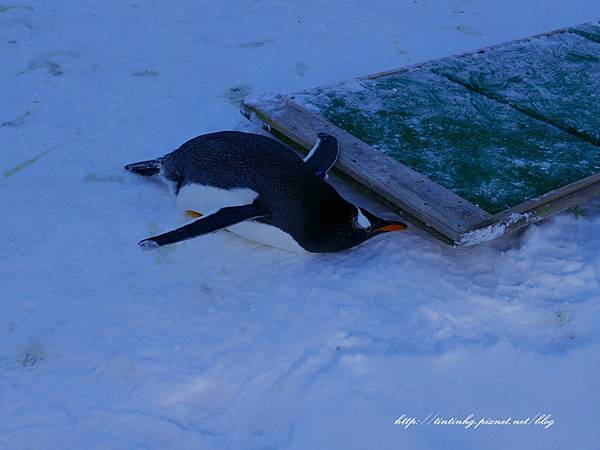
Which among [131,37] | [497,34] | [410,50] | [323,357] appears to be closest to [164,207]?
[323,357]

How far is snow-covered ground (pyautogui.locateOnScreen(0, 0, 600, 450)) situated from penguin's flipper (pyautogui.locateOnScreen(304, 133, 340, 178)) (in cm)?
30

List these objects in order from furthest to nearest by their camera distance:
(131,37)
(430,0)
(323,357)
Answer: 1. (430,0)
2. (131,37)
3. (323,357)

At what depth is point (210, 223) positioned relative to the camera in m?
1.91

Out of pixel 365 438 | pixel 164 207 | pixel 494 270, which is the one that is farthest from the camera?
pixel 164 207

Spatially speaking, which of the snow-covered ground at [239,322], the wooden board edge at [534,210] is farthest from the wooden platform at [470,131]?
the snow-covered ground at [239,322]

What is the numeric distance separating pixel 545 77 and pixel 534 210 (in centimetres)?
111

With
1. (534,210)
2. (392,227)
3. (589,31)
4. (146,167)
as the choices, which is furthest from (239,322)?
(589,31)

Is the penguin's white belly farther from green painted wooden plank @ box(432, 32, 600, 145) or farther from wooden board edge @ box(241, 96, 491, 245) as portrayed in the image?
green painted wooden plank @ box(432, 32, 600, 145)

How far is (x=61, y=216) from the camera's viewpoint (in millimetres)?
2156

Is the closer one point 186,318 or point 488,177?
point 186,318

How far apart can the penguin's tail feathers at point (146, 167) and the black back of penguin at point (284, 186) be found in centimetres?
29

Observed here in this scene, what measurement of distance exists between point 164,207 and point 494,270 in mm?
1062

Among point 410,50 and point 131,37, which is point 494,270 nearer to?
point 410,50

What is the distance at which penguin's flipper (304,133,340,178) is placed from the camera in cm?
220
